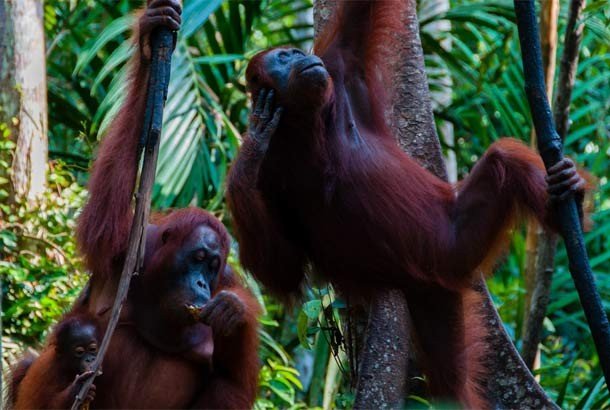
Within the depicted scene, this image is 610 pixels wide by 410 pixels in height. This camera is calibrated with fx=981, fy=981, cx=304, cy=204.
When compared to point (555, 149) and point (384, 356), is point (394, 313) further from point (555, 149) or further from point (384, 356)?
point (555, 149)

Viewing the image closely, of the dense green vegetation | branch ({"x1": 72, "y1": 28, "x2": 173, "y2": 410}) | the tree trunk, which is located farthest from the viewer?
the tree trunk

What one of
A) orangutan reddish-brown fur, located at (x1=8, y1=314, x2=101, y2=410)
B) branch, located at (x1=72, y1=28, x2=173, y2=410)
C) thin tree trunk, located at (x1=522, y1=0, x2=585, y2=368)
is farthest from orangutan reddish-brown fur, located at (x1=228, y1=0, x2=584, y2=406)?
thin tree trunk, located at (x1=522, y1=0, x2=585, y2=368)

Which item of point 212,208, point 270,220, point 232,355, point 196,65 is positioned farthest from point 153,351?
point 196,65

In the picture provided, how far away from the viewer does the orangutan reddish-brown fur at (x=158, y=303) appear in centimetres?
363

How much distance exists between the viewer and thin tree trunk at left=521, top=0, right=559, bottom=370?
5.12 metres

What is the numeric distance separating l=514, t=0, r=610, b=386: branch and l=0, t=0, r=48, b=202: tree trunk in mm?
3711

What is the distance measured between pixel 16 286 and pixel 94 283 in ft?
5.71

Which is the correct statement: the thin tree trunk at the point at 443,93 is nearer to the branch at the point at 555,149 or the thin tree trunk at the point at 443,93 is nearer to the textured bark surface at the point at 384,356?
the textured bark surface at the point at 384,356

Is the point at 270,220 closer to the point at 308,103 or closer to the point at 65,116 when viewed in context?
the point at 308,103

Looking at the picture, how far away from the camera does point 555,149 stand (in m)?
2.84

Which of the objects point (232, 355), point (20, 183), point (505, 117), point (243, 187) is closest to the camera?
point (243, 187)

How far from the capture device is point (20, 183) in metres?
5.70

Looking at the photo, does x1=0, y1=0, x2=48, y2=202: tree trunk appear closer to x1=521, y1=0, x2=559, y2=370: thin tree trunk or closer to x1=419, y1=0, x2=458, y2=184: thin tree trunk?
x1=419, y1=0, x2=458, y2=184: thin tree trunk

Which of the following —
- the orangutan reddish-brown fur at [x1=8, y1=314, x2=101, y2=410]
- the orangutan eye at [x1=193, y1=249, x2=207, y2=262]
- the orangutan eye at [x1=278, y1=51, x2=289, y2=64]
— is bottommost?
the orangutan reddish-brown fur at [x1=8, y1=314, x2=101, y2=410]
